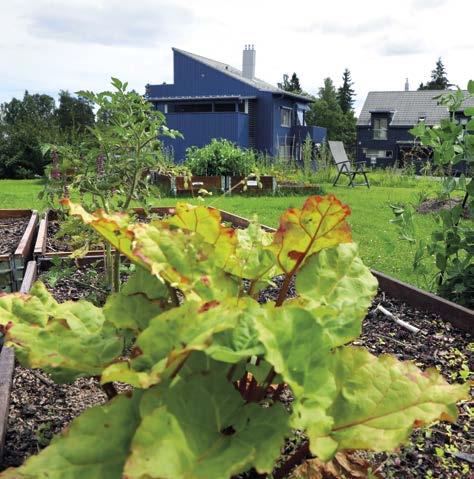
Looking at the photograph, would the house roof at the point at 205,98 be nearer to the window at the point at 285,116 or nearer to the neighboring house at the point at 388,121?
the window at the point at 285,116

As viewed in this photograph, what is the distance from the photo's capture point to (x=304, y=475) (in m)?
1.24

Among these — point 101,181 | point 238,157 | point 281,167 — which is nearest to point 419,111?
point 281,167

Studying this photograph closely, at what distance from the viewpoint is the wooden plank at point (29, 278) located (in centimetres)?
276

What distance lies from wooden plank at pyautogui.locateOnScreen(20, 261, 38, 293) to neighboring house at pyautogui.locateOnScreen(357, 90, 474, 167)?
34.6 meters

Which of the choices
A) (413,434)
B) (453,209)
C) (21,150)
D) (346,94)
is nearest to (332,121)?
(346,94)

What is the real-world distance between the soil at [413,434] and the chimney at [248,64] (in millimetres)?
27420

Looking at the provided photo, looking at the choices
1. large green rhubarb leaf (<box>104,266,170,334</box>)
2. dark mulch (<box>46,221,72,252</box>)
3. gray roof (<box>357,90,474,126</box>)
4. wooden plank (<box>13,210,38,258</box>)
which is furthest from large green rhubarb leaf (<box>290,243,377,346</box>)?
gray roof (<box>357,90,474,126</box>)

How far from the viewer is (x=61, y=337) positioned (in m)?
1.12

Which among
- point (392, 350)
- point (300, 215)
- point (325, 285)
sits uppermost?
point (300, 215)

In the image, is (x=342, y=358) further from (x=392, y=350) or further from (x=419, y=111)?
(x=419, y=111)

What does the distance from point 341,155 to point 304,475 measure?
1753 centimetres

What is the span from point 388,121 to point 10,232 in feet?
117

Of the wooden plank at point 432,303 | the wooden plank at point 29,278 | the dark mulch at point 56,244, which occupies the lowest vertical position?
the wooden plank at point 432,303

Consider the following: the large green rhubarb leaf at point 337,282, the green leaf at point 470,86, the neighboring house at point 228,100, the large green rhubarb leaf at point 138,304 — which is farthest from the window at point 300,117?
the large green rhubarb leaf at point 138,304
